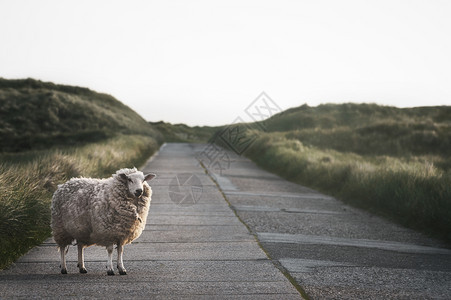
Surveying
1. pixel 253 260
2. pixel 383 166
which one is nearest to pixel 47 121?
pixel 383 166

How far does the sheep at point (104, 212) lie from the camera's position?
568cm

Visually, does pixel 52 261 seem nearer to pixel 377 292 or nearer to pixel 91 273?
pixel 91 273

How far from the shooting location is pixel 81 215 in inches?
227

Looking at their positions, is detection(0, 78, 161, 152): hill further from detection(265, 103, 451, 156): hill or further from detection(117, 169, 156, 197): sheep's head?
detection(117, 169, 156, 197): sheep's head

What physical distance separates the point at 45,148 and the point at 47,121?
1820cm

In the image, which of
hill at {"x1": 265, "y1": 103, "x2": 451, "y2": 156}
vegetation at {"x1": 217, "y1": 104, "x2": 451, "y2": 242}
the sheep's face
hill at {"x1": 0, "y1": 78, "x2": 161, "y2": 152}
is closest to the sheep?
the sheep's face

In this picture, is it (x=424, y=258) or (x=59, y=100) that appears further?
(x=59, y=100)

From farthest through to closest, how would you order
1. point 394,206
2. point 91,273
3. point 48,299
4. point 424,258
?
1. point 394,206
2. point 424,258
3. point 91,273
4. point 48,299

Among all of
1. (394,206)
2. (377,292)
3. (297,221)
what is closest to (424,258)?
(377,292)

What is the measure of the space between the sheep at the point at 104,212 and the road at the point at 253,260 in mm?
424

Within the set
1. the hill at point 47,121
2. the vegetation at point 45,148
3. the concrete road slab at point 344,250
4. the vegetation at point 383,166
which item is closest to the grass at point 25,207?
the vegetation at point 45,148

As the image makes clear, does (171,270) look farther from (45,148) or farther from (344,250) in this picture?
(45,148)

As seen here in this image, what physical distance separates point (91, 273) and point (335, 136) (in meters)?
38.0

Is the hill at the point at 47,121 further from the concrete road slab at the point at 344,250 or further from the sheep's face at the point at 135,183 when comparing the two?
the sheep's face at the point at 135,183
